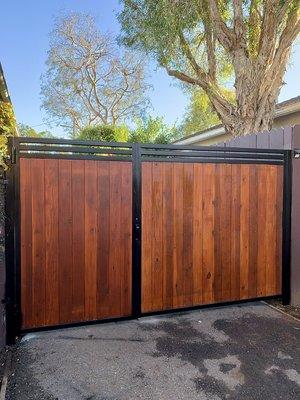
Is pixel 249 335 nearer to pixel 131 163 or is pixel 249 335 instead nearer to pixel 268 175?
pixel 268 175

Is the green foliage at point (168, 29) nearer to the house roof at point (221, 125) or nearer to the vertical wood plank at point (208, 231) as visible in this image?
the house roof at point (221, 125)

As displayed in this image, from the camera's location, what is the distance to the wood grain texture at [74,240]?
9.81ft

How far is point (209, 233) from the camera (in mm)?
3611

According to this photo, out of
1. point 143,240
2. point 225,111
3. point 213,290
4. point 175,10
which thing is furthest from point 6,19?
point 213,290

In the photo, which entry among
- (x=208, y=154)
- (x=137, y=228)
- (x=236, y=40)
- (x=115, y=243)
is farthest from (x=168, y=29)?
(x=115, y=243)

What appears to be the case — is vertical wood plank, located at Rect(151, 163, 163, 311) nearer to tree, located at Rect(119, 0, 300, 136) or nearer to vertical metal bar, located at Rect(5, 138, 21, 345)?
vertical metal bar, located at Rect(5, 138, 21, 345)

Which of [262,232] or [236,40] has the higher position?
[236,40]

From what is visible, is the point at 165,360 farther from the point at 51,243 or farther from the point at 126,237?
the point at 51,243

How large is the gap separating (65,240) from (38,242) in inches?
10.1

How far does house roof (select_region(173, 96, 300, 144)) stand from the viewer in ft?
22.0

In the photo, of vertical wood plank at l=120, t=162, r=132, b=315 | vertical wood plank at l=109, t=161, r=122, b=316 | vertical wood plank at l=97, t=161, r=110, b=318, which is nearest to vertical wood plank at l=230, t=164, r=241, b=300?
vertical wood plank at l=120, t=162, r=132, b=315

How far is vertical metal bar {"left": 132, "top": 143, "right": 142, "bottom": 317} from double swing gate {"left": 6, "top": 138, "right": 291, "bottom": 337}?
11 millimetres

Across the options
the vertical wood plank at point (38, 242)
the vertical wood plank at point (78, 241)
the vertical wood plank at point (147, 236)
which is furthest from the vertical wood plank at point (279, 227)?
the vertical wood plank at point (38, 242)

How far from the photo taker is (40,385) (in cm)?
221
